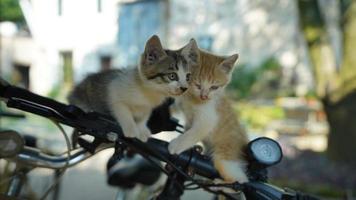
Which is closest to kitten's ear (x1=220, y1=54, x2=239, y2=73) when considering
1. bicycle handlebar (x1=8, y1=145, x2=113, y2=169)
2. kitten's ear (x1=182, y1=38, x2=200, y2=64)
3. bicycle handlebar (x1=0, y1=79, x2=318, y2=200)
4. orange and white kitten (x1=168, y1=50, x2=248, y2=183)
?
orange and white kitten (x1=168, y1=50, x2=248, y2=183)

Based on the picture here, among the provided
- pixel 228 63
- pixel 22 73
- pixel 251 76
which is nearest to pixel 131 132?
pixel 228 63

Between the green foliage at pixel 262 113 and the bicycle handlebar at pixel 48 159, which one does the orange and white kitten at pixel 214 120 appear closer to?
the bicycle handlebar at pixel 48 159

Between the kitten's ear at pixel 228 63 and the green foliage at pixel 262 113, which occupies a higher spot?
the kitten's ear at pixel 228 63

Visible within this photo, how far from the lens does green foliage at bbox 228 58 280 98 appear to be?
341 inches

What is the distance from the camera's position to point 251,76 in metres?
9.11

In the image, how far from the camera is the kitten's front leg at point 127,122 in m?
1.11

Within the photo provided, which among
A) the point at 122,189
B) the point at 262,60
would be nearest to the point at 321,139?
the point at 262,60

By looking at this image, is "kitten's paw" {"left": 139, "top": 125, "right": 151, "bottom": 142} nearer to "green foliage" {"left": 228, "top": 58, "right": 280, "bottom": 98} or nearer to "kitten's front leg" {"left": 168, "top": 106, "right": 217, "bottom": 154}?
"kitten's front leg" {"left": 168, "top": 106, "right": 217, "bottom": 154}

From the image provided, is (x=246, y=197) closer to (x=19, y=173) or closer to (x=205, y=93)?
(x=205, y=93)

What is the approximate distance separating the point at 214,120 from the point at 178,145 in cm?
11

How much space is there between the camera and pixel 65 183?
14.2ft

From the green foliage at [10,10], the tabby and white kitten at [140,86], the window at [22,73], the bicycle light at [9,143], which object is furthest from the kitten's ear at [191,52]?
the window at [22,73]

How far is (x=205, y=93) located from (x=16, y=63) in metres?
5.31

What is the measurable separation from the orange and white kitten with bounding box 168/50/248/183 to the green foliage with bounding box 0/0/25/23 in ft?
12.5
